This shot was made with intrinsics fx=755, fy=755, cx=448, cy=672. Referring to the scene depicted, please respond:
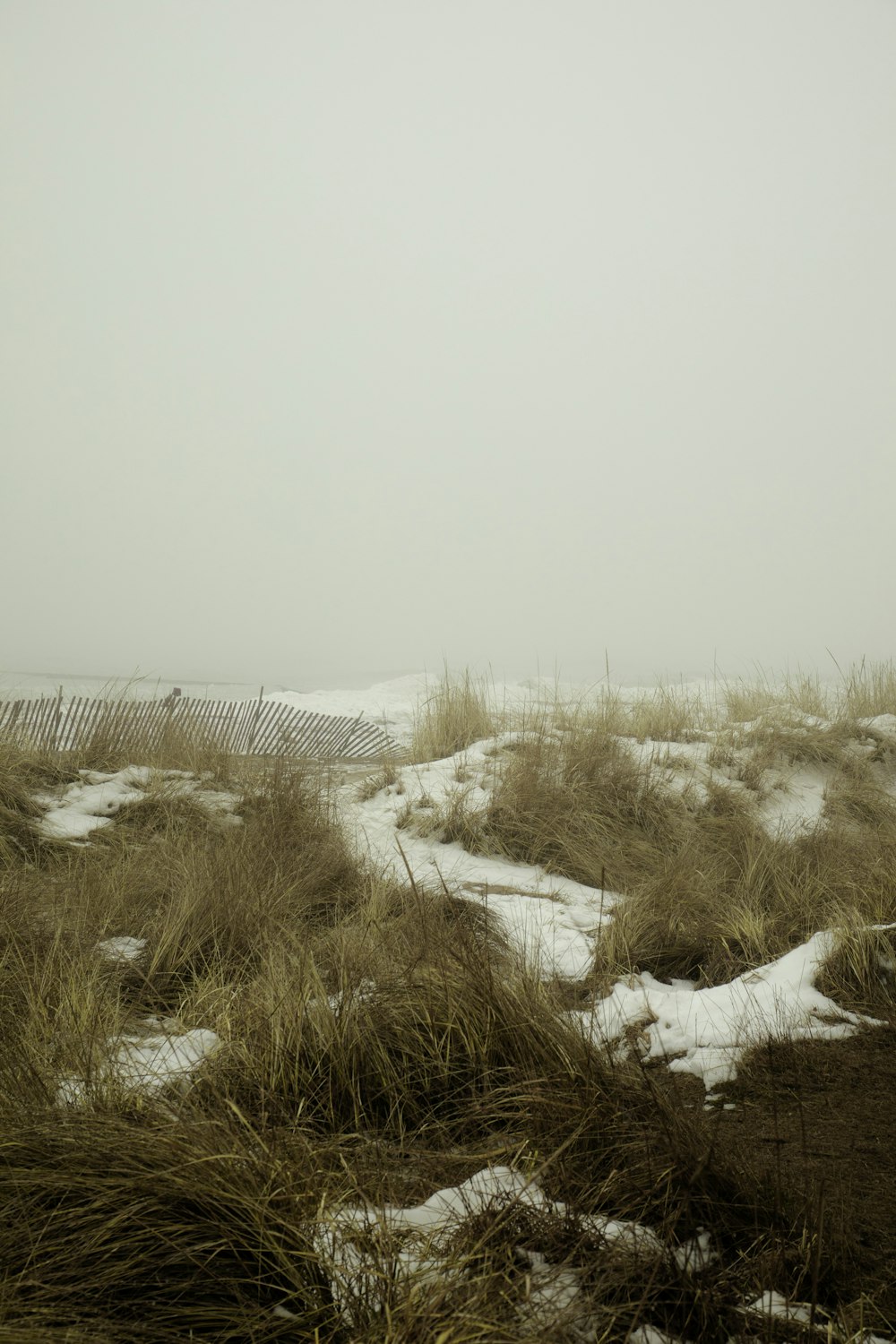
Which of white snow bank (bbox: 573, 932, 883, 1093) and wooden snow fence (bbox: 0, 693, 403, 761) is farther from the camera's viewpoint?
wooden snow fence (bbox: 0, 693, 403, 761)

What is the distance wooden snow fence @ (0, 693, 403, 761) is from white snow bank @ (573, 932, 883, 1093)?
13.9 ft

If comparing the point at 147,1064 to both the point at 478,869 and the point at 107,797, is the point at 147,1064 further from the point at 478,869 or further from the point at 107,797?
the point at 107,797

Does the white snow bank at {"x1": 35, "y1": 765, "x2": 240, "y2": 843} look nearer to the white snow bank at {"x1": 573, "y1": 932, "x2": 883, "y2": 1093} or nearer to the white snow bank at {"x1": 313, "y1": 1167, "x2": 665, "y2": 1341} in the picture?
the white snow bank at {"x1": 573, "y1": 932, "x2": 883, "y2": 1093}

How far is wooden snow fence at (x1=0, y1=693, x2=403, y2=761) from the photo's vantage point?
6.84 metres

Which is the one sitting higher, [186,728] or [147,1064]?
[186,728]

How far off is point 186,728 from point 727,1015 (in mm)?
6086

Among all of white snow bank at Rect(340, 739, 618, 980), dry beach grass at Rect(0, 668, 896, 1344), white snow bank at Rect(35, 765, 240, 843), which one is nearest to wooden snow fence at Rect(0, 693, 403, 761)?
white snow bank at Rect(35, 765, 240, 843)

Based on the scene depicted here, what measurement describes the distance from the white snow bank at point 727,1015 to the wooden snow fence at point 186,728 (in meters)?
4.22

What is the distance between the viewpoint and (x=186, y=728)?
24.7 feet

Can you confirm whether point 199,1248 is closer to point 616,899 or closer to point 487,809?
point 616,899

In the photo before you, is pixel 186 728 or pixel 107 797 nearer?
pixel 107 797

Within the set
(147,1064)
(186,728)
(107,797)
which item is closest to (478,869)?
(107,797)

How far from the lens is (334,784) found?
6457mm

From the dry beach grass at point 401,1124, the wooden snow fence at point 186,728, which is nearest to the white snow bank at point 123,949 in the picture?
the dry beach grass at point 401,1124
